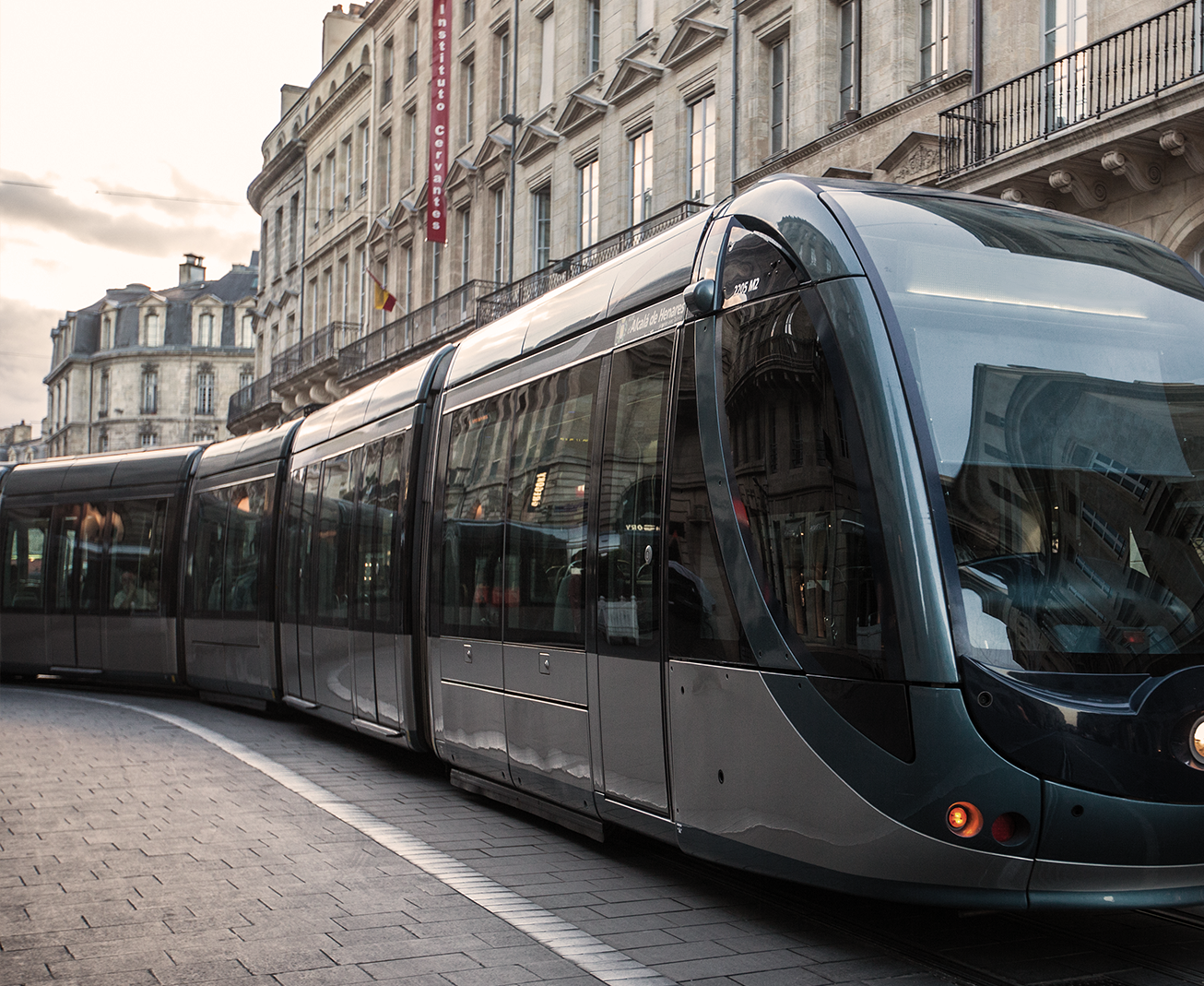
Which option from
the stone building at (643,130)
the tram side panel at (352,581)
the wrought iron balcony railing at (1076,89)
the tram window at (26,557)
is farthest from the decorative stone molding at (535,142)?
the tram side panel at (352,581)

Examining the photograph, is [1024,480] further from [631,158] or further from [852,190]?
[631,158]

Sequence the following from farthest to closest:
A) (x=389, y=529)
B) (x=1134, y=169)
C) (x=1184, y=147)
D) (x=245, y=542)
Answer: (x=1134, y=169) < (x=245, y=542) < (x=1184, y=147) < (x=389, y=529)

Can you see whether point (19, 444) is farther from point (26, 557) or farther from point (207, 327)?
point (26, 557)

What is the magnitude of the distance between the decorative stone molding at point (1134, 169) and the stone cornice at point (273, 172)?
37210mm

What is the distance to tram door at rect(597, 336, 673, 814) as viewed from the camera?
20.3 ft

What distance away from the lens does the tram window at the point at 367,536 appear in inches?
406

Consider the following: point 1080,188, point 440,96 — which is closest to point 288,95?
point 440,96

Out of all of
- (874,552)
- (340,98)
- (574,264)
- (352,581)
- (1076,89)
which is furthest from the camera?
(340,98)

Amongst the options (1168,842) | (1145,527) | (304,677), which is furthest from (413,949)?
(304,677)

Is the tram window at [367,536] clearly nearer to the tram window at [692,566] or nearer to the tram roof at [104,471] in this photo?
the tram window at [692,566]

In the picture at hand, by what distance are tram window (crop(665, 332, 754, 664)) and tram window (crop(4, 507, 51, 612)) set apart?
13.3 meters

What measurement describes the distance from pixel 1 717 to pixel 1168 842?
11.8m

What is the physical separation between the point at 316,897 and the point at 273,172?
157 feet

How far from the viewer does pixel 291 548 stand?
41.3ft
